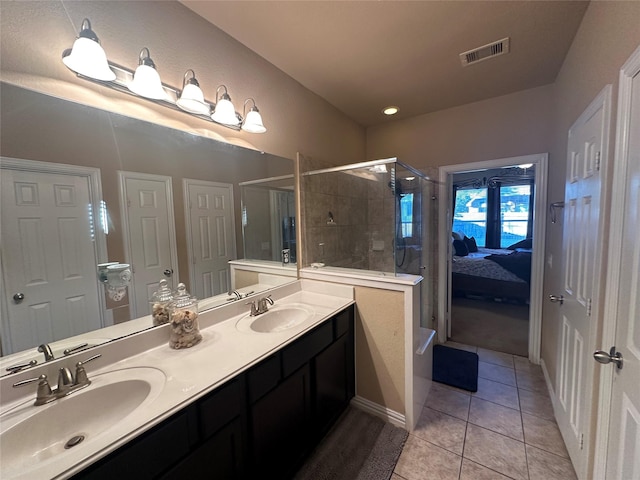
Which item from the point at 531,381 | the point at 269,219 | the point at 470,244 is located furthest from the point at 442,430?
the point at 470,244

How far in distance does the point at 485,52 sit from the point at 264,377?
2587 millimetres

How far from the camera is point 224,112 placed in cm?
161

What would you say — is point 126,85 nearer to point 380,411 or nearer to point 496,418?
point 380,411

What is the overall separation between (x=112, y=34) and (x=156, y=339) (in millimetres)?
1459

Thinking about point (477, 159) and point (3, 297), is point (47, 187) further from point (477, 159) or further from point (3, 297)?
point (477, 159)

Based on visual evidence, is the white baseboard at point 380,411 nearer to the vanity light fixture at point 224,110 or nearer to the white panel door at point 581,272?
the white panel door at point 581,272

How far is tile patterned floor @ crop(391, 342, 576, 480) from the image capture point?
5.04 ft

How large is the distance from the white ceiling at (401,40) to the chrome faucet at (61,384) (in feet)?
6.18

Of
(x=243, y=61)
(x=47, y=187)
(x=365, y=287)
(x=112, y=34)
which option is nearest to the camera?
(x=47, y=187)

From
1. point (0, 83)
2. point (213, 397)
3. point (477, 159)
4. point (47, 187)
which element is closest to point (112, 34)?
point (0, 83)

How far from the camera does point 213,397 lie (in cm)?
102

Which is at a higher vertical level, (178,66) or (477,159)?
(178,66)

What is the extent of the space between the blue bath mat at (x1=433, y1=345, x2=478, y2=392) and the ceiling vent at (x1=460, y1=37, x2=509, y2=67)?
8.75ft

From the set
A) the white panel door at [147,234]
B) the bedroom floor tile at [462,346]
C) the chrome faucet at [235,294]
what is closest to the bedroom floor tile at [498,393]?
the bedroom floor tile at [462,346]
